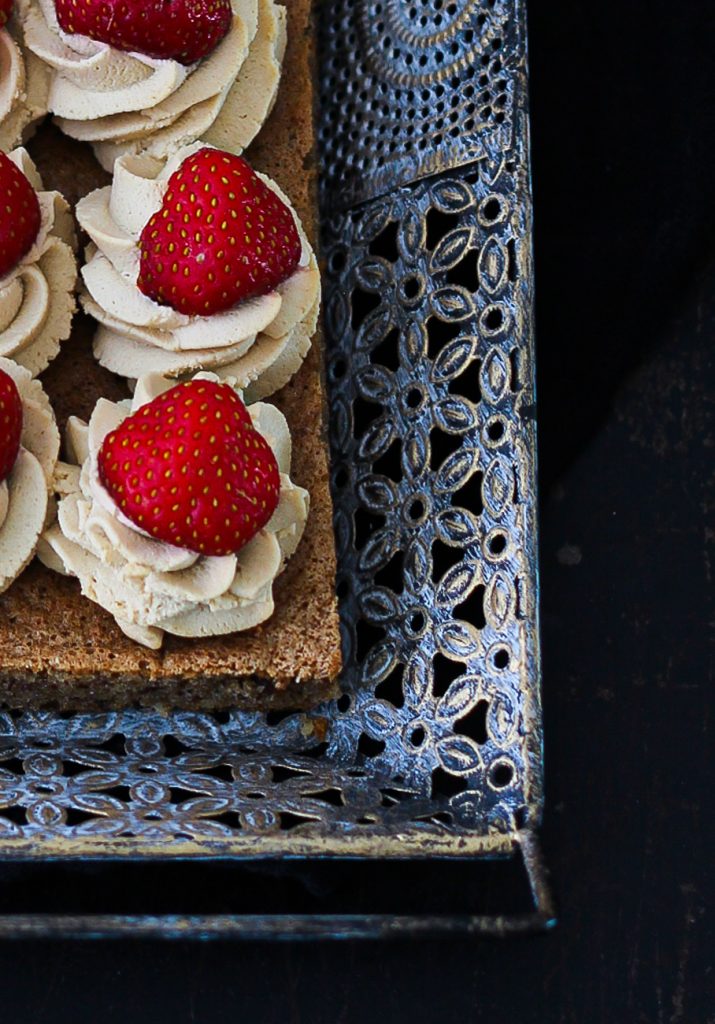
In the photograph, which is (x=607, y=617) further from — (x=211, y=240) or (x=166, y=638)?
(x=211, y=240)

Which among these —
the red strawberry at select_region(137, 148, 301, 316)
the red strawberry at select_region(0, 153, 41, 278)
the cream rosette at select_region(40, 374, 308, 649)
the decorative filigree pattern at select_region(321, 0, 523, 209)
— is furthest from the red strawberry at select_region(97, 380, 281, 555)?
the decorative filigree pattern at select_region(321, 0, 523, 209)

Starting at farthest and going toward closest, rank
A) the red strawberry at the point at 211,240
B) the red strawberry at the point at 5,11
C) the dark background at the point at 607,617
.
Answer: the dark background at the point at 607,617 < the red strawberry at the point at 5,11 < the red strawberry at the point at 211,240

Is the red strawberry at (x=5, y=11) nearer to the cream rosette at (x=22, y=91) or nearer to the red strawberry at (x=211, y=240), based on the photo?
the cream rosette at (x=22, y=91)

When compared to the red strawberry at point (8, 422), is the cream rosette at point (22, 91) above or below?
above

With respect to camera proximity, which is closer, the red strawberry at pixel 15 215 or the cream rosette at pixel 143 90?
the red strawberry at pixel 15 215

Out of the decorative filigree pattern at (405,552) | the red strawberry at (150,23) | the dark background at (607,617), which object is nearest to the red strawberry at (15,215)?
the red strawberry at (150,23)

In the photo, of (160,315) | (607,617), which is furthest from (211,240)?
(607,617)
